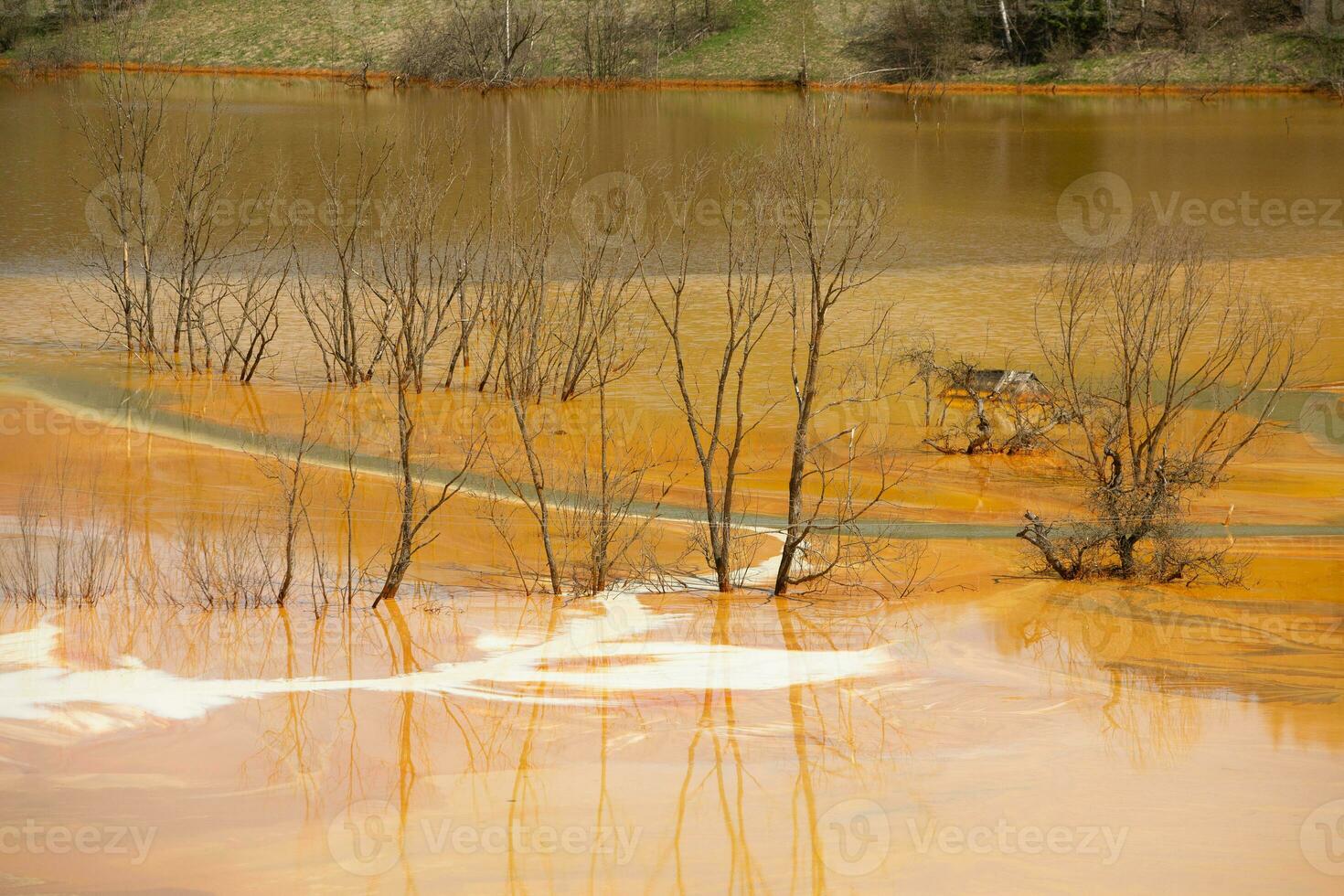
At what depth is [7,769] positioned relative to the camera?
28.1ft

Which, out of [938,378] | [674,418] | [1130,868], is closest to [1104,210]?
[938,378]

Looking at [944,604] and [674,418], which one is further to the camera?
[674,418]

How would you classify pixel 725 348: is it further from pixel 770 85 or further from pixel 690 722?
pixel 770 85

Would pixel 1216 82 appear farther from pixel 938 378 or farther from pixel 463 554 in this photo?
pixel 463 554

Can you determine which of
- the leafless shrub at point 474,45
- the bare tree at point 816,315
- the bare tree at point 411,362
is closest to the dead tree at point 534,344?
the bare tree at point 411,362

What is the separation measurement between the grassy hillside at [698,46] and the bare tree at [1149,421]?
37.2 metres

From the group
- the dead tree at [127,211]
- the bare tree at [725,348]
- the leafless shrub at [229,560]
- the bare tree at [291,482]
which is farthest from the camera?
the dead tree at [127,211]

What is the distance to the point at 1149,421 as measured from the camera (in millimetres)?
16109

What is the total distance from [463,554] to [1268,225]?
75.5ft

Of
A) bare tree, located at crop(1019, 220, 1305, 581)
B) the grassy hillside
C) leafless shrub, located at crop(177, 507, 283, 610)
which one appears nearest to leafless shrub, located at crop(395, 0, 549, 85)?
the grassy hillside

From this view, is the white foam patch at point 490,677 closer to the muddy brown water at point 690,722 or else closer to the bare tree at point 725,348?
the muddy brown water at point 690,722

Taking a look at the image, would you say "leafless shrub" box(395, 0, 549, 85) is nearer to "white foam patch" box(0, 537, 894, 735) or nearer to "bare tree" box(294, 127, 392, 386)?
"bare tree" box(294, 127, 392, 386)

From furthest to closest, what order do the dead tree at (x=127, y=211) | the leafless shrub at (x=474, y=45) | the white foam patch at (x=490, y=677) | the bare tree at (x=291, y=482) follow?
the leafless shrub at (x=474, y=45), the dead tree at (x=127, y=211), the bare tree at (x=291, y=482), the white foam patch at (x=490, y=677)

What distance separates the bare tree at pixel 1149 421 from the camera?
42.5ft
